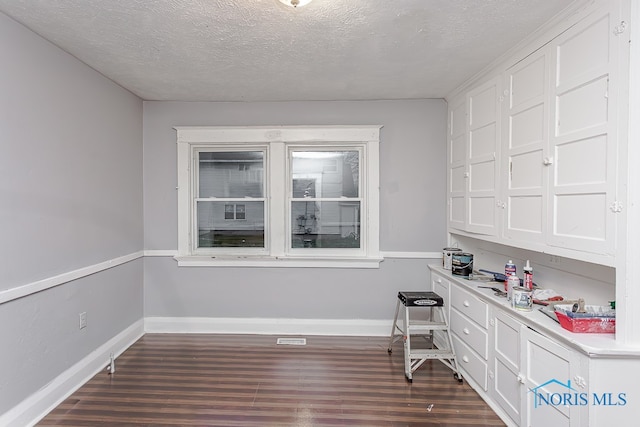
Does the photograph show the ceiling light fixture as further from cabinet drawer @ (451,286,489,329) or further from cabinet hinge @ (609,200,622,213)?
cabinet drawer @ (451,286,489,329)

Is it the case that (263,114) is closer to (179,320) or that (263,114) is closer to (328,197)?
(328,197)

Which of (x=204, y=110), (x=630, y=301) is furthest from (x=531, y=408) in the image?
(x=204, y=110)

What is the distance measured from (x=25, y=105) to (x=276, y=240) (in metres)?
2.20

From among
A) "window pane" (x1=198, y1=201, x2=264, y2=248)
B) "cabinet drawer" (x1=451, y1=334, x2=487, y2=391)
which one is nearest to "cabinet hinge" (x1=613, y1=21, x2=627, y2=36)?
"cabinet drawer" (x1=451, y1=334, x2=487, y2=391)

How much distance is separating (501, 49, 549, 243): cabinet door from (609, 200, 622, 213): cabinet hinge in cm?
43

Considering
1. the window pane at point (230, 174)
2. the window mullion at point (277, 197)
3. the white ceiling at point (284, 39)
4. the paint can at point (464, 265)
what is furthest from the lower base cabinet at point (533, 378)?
the window pane at point (230, 174)

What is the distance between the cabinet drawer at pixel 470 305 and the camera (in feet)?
7.59

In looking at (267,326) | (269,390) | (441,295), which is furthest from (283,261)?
(441,295)

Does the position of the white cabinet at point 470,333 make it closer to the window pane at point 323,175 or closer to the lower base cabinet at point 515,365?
the lower base cabinet at point 515,365

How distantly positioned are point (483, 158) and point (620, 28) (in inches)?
47.2

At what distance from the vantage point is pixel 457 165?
10.0 ft

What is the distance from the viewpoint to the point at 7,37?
6.06 feet

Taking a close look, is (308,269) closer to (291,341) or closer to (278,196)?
(291,341)

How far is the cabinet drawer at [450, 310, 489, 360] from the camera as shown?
7.60 feet
